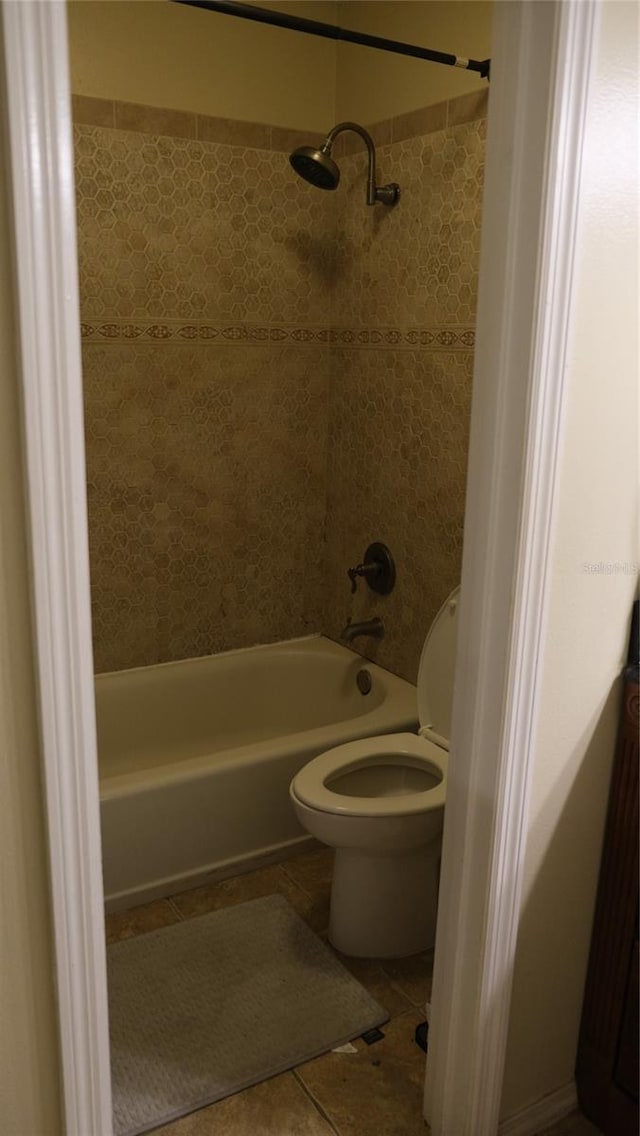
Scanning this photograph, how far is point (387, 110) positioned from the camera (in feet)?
8.16

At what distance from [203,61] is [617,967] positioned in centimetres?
251

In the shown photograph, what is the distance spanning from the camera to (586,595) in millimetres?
1429

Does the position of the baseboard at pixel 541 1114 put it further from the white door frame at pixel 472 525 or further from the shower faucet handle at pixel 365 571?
the shower faucet handle at pixel 365 571

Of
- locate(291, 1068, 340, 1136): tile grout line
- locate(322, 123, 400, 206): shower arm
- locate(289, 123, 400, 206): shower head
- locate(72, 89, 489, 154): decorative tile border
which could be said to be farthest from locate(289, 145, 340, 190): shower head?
locate(291, 1068, 340, 1136): tile grout line

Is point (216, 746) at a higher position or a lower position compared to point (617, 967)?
lower

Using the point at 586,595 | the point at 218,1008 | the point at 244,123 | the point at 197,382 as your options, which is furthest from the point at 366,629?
the point at 244,123

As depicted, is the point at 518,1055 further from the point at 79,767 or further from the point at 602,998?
the point at 79,767

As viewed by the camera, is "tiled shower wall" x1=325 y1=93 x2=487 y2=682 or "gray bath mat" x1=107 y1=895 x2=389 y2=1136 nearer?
"gray bath mat" x1=107 y1=895 x2=389 y2=1136

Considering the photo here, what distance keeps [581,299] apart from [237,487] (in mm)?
1729

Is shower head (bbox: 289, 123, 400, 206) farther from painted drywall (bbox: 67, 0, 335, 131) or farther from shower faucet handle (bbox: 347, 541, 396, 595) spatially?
shower faucet handle (bbox: 347, 541, 396, 595)

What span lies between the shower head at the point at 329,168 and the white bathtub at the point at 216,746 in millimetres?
1432

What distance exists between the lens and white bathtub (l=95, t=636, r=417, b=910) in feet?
7.41

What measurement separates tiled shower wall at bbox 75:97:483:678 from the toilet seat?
0.50 metres

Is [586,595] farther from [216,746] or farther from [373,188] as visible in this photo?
[216,746]
